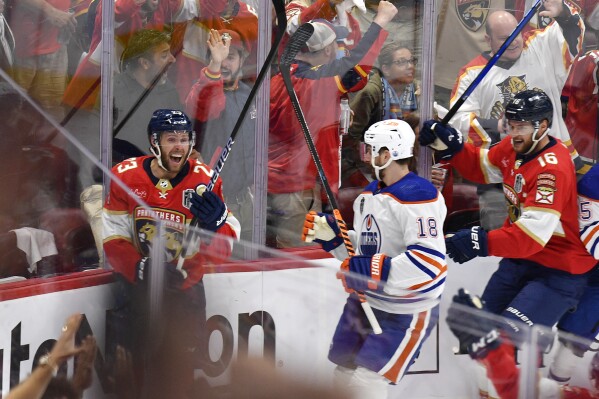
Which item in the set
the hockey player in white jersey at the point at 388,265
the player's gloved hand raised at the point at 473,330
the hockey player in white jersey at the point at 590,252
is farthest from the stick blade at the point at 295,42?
the player's gloved hand raised at the point at 473,330

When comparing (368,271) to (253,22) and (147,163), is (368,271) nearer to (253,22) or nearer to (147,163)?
(147,163)

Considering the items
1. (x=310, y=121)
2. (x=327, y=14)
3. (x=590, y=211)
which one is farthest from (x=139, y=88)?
(x=590, y=211)

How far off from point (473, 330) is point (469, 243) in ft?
4.80

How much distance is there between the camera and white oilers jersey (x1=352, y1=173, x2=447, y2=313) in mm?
2732

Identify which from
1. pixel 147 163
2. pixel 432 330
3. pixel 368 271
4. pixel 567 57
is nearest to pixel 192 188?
Answer: pixel 147 163

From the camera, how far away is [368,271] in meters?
2.80

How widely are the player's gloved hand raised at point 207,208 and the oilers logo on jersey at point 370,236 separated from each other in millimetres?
521

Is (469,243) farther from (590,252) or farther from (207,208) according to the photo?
(207,208)

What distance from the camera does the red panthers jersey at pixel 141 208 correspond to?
300 cm

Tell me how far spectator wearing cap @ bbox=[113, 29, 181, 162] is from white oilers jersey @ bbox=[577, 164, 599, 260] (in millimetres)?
1633

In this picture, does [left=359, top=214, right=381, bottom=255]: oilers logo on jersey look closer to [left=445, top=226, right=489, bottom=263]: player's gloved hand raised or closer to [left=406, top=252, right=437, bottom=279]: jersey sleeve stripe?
[left=406, top=252, right=437, bottom=279]: jersey sleeve stripe

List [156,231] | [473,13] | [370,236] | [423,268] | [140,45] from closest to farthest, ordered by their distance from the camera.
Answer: [423,268]
[156,231]
[370,236]
[140,45]
[473,13]

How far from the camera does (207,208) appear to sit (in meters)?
3.13

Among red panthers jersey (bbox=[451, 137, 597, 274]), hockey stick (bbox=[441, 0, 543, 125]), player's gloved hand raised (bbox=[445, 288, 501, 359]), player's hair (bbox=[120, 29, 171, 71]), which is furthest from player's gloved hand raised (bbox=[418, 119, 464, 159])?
player's gloved hand raised (bbox=[445, 288, 501, 359])
